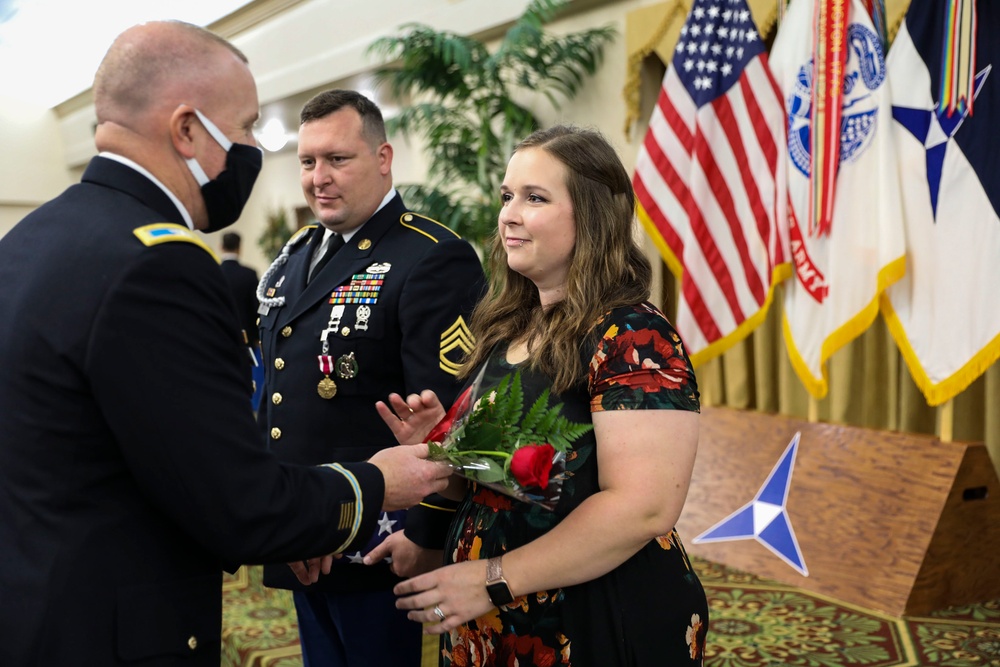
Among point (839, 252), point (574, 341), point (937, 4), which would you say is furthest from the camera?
point (839, 252)

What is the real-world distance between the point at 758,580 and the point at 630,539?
2416 millimetres

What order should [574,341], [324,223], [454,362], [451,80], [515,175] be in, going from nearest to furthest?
[574,341], [515,175], [454,362], [324,223], [451,80]

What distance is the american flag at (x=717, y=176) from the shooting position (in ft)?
13.6

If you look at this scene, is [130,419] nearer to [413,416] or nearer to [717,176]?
[413,416]

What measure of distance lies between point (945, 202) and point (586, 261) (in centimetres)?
238

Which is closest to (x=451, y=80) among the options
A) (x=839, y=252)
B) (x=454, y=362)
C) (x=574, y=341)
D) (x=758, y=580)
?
(x=839, y=252)

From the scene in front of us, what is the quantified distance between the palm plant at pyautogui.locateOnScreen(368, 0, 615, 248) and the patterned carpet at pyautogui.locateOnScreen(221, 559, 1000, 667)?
8.13 feet

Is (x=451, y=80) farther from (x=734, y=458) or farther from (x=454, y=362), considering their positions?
(x=454, y=362)

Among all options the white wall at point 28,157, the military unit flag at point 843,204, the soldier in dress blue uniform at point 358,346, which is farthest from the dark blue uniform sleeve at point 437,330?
the white wall at point 28,157

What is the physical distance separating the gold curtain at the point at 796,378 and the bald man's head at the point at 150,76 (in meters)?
3.21

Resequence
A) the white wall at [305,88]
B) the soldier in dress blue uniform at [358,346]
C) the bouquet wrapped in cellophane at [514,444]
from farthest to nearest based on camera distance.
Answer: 1. the white wall at [305,88]
2. the soldier in dress blue uniform at [358,346]
3. the bouquet wrapped in cellophane at [514,444]

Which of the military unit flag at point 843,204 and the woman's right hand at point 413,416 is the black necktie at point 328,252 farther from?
the military unit flag at point 843,204

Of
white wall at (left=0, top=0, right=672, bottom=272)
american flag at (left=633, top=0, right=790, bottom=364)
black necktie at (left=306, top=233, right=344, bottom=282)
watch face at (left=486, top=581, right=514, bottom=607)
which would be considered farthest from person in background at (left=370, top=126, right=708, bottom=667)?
white wall at (left=0, top=0, right=672, bottom=272)

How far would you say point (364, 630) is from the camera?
2072 millimetres
